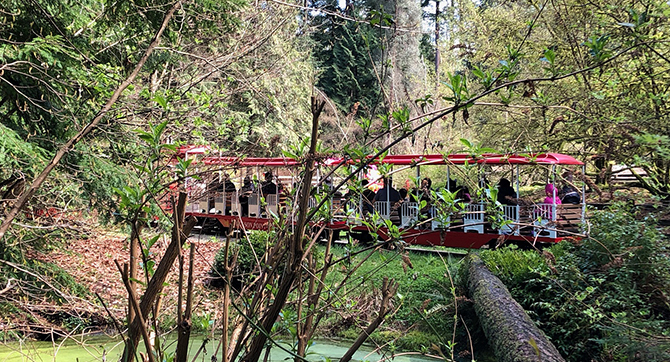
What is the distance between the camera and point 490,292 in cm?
753

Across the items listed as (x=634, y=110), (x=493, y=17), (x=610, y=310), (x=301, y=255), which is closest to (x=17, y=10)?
(x=301, y=255)

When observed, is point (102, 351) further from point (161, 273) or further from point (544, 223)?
point (544, 223)

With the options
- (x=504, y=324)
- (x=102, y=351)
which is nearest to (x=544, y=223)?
(x=504, y=324)

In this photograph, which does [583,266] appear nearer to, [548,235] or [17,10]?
[548,235]

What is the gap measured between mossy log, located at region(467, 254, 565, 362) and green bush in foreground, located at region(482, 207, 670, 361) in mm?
572

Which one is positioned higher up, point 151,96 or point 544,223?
point 151,96

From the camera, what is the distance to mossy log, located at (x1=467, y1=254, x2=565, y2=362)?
201 inches

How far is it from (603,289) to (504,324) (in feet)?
5.54

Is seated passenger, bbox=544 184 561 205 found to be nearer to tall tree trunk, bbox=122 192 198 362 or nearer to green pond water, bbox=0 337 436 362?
green pond water, bbox=0 337 436 362

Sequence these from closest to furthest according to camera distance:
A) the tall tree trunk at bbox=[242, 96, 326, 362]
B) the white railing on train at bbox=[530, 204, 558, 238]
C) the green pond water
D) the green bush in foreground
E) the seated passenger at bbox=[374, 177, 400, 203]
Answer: the tall tree trunk at bbox=[242, 96, 326, 362] → the white railing on train at bbox=[530, 204, 558, 238] → the green bush in foreground → the green pond water → the seated passenger at bbox=[374, 177, 400, 203]

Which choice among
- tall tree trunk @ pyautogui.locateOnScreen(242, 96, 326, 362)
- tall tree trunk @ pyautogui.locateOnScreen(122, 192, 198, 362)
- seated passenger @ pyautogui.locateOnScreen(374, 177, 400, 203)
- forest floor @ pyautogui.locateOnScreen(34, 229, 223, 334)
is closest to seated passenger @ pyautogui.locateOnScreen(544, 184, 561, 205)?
seated passenger @ pyautogui.locateOnScreen(374, 177, 400, 203)

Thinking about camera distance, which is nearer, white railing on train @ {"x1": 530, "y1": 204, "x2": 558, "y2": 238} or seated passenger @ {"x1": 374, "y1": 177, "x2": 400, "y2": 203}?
white railing on train @ {"x1": 530, "y1": 204, "x2": 558, "y2": 238}

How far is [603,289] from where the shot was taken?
6961 millimetres

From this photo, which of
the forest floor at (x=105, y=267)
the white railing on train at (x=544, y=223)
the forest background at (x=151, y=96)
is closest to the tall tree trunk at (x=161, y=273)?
the forest background at (x=151, y=96)
